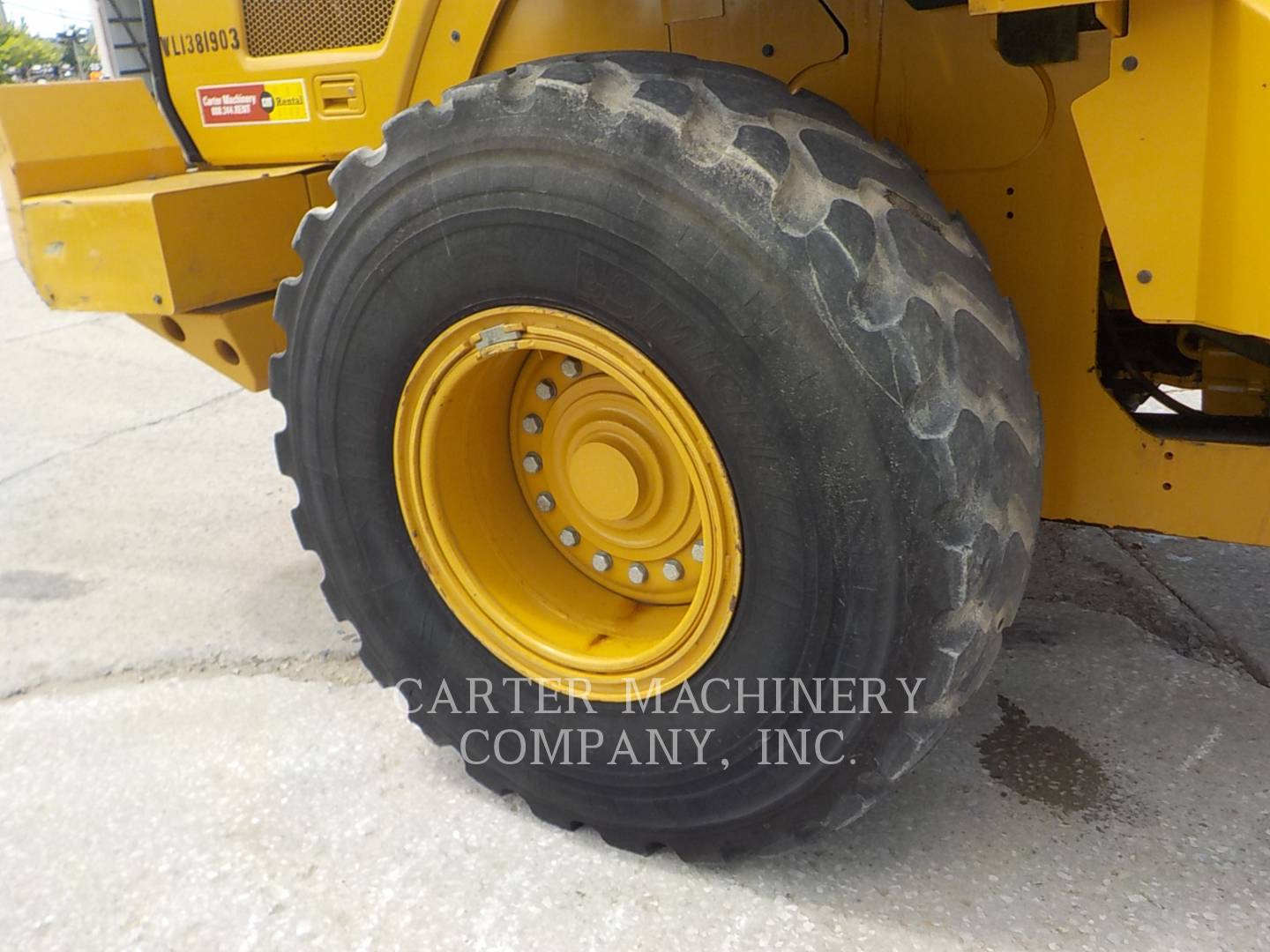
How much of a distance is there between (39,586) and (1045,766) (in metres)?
2.87

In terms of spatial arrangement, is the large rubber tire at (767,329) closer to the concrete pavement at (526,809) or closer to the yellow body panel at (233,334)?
the concrete pavement at (526,809)

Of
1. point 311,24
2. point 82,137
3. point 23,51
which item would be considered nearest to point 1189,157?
point 311,24

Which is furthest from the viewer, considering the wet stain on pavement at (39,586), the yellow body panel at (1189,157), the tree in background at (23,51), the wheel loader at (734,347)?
the tree in background at (23,51)

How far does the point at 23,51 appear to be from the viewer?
3238 cm

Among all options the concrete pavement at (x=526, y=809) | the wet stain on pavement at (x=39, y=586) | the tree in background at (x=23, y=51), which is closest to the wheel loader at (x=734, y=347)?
the concrete pavement at (x=526, y=809)

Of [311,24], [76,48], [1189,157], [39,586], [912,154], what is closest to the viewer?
[1189,157]

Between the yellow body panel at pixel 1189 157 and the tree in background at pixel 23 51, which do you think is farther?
the tree in background at pixel 23 51

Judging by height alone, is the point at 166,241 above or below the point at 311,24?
below

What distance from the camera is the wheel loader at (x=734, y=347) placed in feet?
4.99

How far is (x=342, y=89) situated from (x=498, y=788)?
1.58 metres

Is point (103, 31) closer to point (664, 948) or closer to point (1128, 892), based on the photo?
point (664, 948)

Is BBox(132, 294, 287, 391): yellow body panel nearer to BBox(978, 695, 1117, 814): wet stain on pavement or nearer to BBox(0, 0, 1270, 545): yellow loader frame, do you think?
BBox(0, 0, 1270, 545): yellow loader frame

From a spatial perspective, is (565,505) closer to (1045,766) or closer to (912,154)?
(912,154)

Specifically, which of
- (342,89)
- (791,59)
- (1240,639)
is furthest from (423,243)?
(1240,639)
